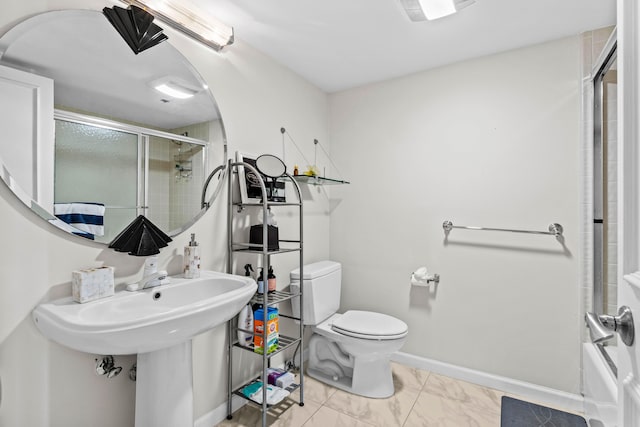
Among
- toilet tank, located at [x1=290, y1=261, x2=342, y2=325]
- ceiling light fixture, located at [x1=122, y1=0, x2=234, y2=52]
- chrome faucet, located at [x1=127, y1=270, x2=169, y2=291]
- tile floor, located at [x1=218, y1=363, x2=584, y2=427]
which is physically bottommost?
tile floor, located at [x1=218, y1=363, x2=584, y2=427]

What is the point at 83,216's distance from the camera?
126cm

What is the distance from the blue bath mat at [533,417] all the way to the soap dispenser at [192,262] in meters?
1.85

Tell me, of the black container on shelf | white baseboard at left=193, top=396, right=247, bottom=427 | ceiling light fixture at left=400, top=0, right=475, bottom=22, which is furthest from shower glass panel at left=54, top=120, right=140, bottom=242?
ceiling light fixture at left=400, top=0, right=475, bottom=22

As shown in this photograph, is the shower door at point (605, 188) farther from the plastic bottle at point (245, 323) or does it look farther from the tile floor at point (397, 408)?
the plastic bottle at point (245, 323)

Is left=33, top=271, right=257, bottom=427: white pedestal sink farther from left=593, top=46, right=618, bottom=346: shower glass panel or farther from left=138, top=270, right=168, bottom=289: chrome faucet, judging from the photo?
left=593, top=46, right=618, bottom=346: shower glass panel

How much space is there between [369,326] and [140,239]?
4.87ft

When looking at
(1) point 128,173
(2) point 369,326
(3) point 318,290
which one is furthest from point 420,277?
(1) point 128,173

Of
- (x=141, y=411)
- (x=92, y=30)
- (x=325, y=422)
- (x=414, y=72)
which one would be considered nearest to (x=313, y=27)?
(x=414, y=72)

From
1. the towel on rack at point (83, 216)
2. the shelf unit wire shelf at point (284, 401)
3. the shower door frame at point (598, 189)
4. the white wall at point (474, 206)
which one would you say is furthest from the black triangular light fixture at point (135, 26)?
the shower door frame at point (598, 189)

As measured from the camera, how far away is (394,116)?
2531 mm

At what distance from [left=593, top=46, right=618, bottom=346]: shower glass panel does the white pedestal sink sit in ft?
6.03

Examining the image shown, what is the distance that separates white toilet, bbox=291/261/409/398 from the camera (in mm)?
2014

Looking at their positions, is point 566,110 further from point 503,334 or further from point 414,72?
→ point 503,334

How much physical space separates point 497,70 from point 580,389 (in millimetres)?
2052
